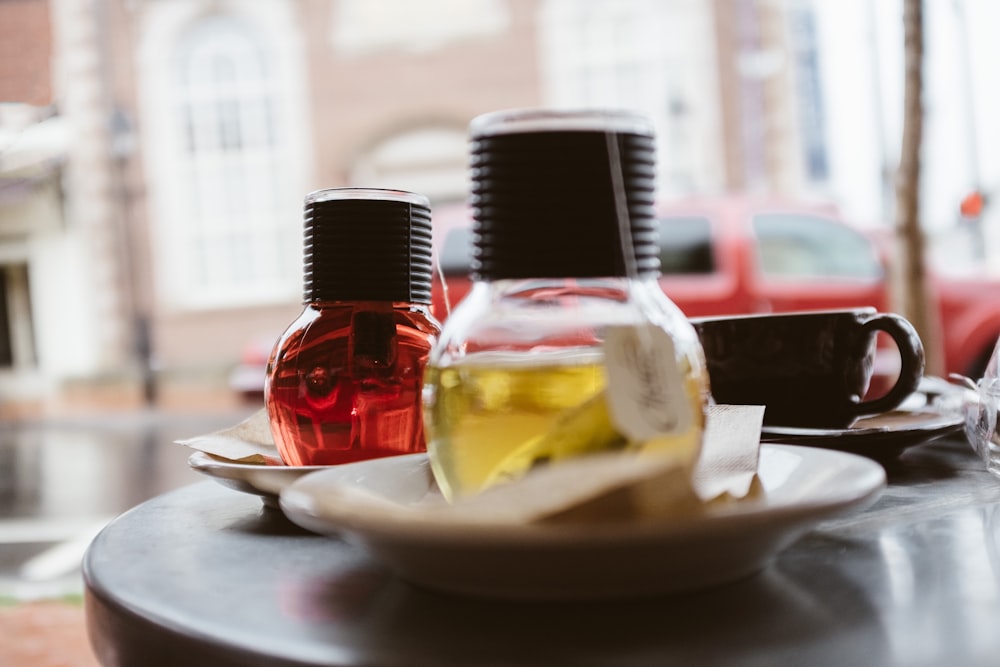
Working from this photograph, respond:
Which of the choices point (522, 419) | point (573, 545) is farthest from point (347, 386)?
point (573, 545)

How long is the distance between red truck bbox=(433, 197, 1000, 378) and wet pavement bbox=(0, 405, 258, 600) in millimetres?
1693

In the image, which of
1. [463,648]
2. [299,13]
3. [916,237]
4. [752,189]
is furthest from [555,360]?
[299,13]

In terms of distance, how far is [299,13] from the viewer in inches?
373

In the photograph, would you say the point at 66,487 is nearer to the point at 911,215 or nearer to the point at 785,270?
the point at 785,270

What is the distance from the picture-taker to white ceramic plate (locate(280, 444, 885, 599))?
0.38 metres

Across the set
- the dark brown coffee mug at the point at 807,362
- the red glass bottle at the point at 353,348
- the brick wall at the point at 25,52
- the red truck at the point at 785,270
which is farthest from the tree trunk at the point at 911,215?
the brick wall at the point at 25,52

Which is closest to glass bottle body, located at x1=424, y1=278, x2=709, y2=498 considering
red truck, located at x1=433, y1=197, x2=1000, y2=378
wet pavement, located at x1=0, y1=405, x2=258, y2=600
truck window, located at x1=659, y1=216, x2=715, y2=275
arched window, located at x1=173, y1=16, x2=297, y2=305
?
wet pavement, located at x1=0, y1=405, x2=258, y2=600

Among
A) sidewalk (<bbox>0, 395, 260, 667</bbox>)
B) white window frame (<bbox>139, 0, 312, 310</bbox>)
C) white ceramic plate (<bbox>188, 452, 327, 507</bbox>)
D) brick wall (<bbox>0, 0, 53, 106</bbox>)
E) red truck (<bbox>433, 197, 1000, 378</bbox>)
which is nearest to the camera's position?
white ceramic plate (<bbox>188, 452, 327, 507</bbox>)

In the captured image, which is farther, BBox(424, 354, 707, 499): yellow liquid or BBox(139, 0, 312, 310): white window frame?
BBox(139, 0, 312, 310): white window frame

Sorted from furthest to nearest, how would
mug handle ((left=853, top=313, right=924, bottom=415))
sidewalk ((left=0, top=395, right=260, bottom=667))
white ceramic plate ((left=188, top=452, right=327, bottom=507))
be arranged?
sidewalk ((left=0, top=395, right=260, bottom=667))
mug handle ((left=853, top=313, right=924, bottom=415))
white ceramic plate ((left=188, top=452, right=327, bottom=507))

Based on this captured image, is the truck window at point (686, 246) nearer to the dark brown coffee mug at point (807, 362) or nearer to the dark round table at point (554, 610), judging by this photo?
the dark brown coffee mug at point (807, 362)

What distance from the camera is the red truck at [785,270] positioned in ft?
13.3

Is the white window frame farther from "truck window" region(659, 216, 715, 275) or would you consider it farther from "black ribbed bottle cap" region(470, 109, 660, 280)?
"black ribbed bottle cap" region(470, 109, 660, 280)

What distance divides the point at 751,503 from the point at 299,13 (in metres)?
9.77
